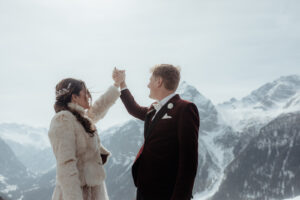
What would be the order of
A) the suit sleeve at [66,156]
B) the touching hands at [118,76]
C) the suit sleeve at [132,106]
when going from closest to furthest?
the suit sleeve at [66,156], the suit sleeve at [132,106], the touching hands at [118,76]

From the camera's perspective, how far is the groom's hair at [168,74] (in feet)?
16.6

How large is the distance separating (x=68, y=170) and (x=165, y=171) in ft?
4.97

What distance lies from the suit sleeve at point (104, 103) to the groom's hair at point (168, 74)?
5.50 ft

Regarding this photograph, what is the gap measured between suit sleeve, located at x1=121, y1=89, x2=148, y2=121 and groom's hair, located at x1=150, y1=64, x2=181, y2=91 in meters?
1.39

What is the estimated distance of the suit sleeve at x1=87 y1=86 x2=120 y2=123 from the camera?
21.3 ft

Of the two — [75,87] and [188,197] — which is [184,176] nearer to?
[188,197]

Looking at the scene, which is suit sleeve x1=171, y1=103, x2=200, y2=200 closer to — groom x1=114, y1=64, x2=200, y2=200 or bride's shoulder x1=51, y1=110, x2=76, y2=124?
groom x1=114, y1=64, x2=200, y2=200

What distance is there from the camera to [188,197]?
443cm

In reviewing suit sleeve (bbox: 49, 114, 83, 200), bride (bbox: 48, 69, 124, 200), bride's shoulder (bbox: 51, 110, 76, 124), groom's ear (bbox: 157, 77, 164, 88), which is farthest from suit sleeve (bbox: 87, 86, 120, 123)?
groom's ear (bbox: 157, 77, 164, 88)

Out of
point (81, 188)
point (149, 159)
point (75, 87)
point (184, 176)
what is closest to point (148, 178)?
point (149, 159)

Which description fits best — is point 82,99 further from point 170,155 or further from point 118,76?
point 170,155

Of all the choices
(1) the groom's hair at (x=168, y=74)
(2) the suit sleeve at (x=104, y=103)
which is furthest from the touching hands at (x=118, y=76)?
(1) the groom's hair at (x=168, y=74)

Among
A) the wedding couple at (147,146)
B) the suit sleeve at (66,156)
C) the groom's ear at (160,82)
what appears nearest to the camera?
the wedding couple at (147,146)

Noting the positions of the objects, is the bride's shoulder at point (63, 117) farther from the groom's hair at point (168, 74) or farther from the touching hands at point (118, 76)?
the touching hands at point (118, 76)
